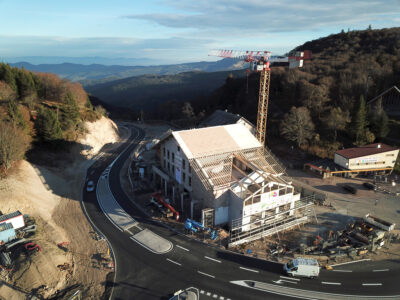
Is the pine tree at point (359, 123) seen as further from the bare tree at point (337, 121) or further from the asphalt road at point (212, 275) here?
the asphalt road at point (212, 275)

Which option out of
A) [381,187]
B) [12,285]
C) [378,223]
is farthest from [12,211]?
[381,187]

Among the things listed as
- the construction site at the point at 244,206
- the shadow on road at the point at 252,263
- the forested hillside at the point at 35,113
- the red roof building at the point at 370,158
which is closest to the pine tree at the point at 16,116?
the forested hillside at the point at 35,113

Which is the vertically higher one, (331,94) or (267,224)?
(331,94)

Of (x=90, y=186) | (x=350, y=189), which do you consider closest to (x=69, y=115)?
(x=90, y=186)

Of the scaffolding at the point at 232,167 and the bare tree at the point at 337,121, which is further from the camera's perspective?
the bare tree at the point at 337,121

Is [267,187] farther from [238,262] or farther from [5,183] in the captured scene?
[5,183]

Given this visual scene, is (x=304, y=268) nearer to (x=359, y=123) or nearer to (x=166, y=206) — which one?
(x=166, y=206)

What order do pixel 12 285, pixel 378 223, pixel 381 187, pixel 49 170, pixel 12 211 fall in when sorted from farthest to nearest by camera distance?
pixel 49 170 → pixel 381 187 → pixel 12 211 → pixel 378 223 → pixel 12 285
